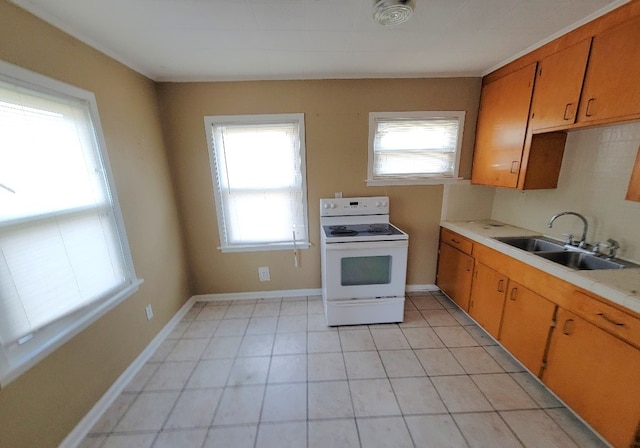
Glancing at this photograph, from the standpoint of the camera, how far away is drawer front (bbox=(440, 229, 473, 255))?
7.41ft

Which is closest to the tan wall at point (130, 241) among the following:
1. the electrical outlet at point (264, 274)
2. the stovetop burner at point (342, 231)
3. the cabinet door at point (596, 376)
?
the electrical outlet at point (264, 274)

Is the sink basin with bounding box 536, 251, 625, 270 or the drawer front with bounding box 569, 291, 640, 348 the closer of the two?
the drawer front with bounding box 569, 291, 640, 348

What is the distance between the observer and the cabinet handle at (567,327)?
1380 mm

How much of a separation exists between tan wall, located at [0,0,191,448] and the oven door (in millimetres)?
1534

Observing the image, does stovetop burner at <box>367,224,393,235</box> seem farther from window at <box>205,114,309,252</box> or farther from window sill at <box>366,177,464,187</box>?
window at <box>205,114,309,252</box>

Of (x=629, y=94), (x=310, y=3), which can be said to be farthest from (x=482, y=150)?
(x=310, y=3)

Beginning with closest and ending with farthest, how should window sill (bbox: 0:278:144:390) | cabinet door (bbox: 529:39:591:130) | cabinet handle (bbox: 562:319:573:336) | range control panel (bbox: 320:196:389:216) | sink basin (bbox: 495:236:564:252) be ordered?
window sill (bbox: 0:278:144:390), cabinet handle (bbox: 562:319:573:336), cabinet door (bbox: 529:39:591:130), sink basin (bbox: 495:236:564:252), range control panel (bbox: 320:196:389:216)

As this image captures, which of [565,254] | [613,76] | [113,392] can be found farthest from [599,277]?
[113,392]

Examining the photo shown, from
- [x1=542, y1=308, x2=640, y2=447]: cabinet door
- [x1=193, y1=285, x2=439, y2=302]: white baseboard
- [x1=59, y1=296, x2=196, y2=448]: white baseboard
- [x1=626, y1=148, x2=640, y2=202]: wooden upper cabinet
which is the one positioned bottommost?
[x1=59, y1=296, x2=196, y2=448]: white baseboard

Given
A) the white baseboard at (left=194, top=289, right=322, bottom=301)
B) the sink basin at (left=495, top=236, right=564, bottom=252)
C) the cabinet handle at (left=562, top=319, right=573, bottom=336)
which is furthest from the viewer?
the white baseboard at (left=194, top=289, right=322, bottom=301)

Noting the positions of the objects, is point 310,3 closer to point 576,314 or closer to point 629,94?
point 629,94

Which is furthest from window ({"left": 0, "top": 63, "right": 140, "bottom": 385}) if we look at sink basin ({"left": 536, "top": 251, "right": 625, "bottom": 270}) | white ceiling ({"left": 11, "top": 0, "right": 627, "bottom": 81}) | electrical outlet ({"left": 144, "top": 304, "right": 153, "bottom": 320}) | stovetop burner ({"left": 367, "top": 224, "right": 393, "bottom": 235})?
sink basin ({"left": 536, "top": 251, "right": 625, "bottom": 270})

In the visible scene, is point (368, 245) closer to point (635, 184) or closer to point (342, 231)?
point (342, 231)

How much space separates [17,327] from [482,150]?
11.5ft
